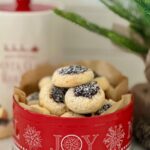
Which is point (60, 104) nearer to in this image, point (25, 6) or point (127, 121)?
point (127, 121)

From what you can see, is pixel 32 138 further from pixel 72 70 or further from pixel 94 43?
→ pixel 94 43

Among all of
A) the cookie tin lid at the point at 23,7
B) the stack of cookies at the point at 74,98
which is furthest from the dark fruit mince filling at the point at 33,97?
the cookie tin lid at the point at 23,7

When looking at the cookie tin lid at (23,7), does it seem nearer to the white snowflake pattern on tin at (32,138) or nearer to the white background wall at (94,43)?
the white background wall at (94,43)

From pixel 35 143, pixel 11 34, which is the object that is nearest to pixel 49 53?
pixel 11 34

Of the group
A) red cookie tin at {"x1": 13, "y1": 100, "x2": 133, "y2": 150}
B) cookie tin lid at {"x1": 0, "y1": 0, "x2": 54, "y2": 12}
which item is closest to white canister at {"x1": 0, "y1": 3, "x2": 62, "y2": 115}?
cookie tin lid at {"x1": 0, "y1": 0, "x2": 54, "y2": 12}

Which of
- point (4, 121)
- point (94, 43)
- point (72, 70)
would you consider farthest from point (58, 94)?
point (94, 43)
